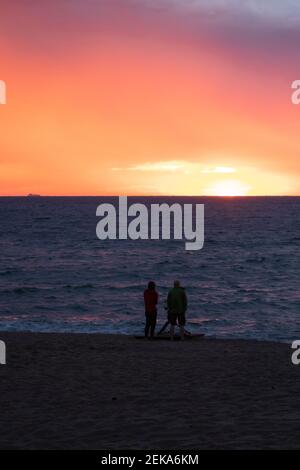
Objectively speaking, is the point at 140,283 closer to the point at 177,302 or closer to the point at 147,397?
the point at 177,302

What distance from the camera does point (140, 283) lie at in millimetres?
44375

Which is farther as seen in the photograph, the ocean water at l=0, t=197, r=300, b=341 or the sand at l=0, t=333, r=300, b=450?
the ocean water at l=0, t=197, r=300, b=341

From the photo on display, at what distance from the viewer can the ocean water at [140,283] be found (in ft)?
92.8

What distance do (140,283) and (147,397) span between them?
3297 centimetres

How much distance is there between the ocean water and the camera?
92.8ft

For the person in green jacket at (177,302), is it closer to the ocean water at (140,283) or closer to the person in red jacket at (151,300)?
the person in red jacket at (151,300)

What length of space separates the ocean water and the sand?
8943mm

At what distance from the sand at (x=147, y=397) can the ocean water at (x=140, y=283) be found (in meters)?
8.94

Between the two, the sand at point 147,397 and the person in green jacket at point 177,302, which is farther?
the person in green jacket at point 177,302

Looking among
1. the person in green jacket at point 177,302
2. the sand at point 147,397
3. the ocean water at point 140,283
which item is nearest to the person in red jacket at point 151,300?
the person in green jacket at point 177,302

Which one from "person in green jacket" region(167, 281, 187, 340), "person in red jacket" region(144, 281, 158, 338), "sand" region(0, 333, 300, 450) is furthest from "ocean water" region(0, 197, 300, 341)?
"sand" region(0, 333, 300, 450)

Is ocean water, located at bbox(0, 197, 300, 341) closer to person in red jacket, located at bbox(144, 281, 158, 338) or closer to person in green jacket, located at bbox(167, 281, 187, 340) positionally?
person in red jacket, located at bbox(144, 281, 158, 338)

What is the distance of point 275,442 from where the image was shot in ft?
27.9

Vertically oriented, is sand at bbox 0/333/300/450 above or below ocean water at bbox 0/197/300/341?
below
